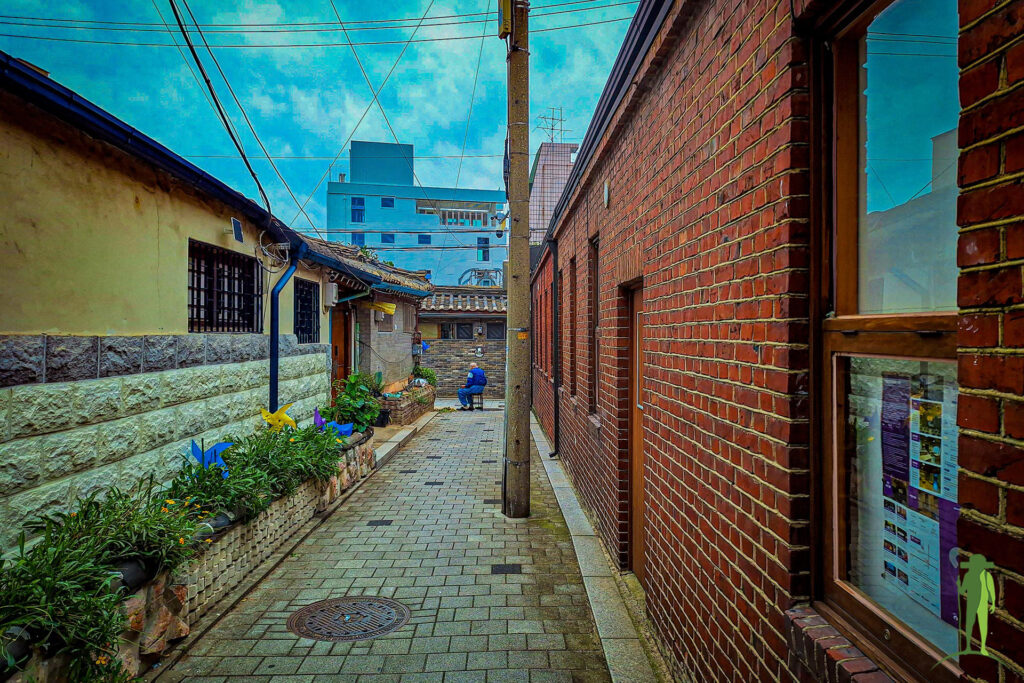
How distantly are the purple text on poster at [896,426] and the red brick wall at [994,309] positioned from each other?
0.35 meters

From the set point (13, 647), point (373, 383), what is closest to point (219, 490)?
point (13, 647)

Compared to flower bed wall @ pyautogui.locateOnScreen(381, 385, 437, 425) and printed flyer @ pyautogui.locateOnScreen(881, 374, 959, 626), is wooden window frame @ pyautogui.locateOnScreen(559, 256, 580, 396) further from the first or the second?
printed flyer @ pyautogui.locateOnScreen(881, 374, 959, 626)

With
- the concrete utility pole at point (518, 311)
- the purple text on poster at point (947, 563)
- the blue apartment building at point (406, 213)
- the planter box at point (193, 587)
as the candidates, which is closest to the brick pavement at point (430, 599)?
the planter box at point (193, 587)

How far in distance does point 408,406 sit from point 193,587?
970cm

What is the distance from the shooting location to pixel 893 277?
160cm

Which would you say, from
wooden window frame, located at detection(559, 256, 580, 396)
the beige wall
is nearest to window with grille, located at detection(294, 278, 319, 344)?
the beige wall

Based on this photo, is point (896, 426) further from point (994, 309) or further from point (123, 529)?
point (123, 529)

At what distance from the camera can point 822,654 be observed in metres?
1.65

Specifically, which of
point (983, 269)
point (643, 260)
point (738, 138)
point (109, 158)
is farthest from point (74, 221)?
point (983, 269)

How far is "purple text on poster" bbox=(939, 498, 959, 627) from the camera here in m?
1.39

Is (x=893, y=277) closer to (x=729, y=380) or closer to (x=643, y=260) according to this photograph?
(x=729, y=380)

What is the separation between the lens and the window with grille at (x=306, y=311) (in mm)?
8270

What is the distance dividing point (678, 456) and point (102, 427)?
377 cm

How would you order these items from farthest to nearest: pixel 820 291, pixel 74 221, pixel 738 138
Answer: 1. pixel 74 221
2. pixel 738 138
3. pixel 820 291
